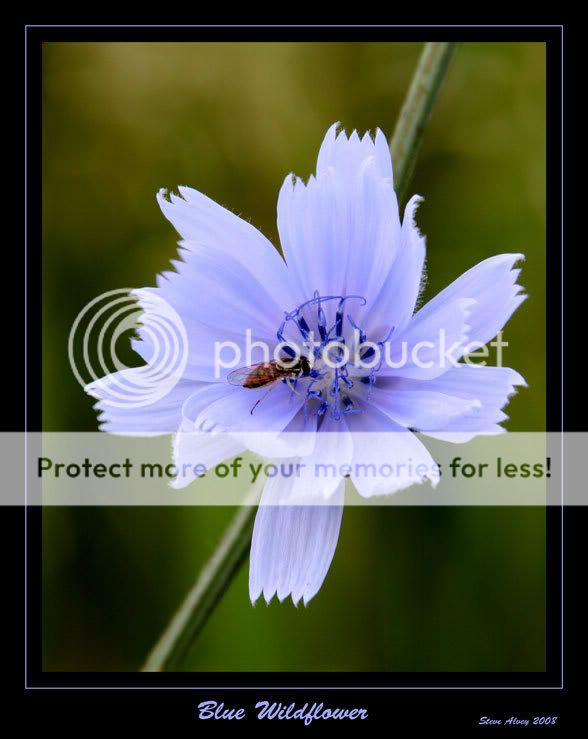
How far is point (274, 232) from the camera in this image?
9.70ft

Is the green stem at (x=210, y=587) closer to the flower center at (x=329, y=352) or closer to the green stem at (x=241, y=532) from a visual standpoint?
Result: the green stem at (x=241, y=532)

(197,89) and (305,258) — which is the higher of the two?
(197,89)

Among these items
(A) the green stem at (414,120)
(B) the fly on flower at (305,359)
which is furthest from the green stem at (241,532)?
(B) the fly on flower at (305,359)

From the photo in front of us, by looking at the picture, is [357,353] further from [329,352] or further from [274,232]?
[274,232]

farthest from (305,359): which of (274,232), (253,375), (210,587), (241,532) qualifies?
(274,232)

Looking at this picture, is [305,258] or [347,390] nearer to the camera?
[305,258]

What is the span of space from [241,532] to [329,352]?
1.95ft

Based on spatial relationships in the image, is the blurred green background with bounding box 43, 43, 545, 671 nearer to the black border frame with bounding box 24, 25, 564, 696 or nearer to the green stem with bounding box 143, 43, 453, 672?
the black border frame with bounding box 24, 25, 564, 696

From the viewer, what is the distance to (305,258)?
6.95 ft
